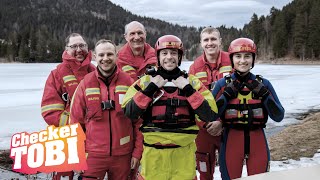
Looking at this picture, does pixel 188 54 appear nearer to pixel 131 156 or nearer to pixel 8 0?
pixel 8 0

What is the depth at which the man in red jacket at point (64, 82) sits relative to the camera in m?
→ 4.00

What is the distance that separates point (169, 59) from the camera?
3141 mm

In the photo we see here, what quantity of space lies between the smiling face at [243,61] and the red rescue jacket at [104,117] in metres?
1.19

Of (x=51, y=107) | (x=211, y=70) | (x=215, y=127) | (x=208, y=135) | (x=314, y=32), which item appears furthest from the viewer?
(x=314, y=32)

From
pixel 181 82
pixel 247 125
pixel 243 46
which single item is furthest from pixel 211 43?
pixel 181 82

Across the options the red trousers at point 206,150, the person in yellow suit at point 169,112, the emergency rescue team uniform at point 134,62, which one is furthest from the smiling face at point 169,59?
the red trousers at point 206,150

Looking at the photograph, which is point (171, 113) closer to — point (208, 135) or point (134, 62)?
point (208, 135)

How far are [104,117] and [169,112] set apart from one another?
777mm

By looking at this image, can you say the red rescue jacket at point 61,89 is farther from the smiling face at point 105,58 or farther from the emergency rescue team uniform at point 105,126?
the smiling face at point 105,58

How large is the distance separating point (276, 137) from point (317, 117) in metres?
2.66

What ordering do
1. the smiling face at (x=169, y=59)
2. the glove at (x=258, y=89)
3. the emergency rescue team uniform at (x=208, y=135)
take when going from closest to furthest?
1. the smiling face at (x=169, y=59)
2. the glove at (x=258, y=89)
3. the emergency rescue team uniform at (x=208, y=135)

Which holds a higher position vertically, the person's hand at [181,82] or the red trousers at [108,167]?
the person's hand at [181,82]

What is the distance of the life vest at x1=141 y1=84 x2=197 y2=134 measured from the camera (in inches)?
122

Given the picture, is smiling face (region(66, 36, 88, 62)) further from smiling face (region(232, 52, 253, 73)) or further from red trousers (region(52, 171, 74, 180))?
smiling face (region(232, 52, 253, 73))
